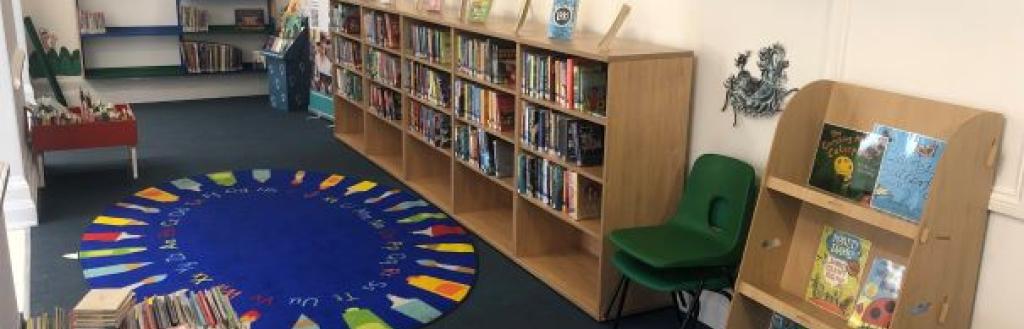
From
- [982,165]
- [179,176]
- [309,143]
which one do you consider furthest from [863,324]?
[309,143]

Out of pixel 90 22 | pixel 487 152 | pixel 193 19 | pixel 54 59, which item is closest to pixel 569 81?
pixel 487 152

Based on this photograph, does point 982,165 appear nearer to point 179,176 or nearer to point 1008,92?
point 1008,92

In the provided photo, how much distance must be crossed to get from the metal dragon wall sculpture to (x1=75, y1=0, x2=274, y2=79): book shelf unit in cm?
699

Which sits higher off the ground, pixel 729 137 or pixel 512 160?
pixel 729 137

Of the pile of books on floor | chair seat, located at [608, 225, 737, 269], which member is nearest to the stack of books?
the pile of books on floor

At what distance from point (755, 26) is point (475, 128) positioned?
80.9 inches

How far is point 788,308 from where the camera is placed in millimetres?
2973

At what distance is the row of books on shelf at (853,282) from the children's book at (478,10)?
2501mm

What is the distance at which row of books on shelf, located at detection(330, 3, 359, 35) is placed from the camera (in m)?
6.84

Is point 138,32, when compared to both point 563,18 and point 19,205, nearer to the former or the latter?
point 19,205

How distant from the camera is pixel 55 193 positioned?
18.9 feet

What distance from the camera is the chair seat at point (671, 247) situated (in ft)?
11.1

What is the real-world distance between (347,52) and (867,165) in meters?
4.98

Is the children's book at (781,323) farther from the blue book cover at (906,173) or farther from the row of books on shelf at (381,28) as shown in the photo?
the row of books on shelf at (381,28)
